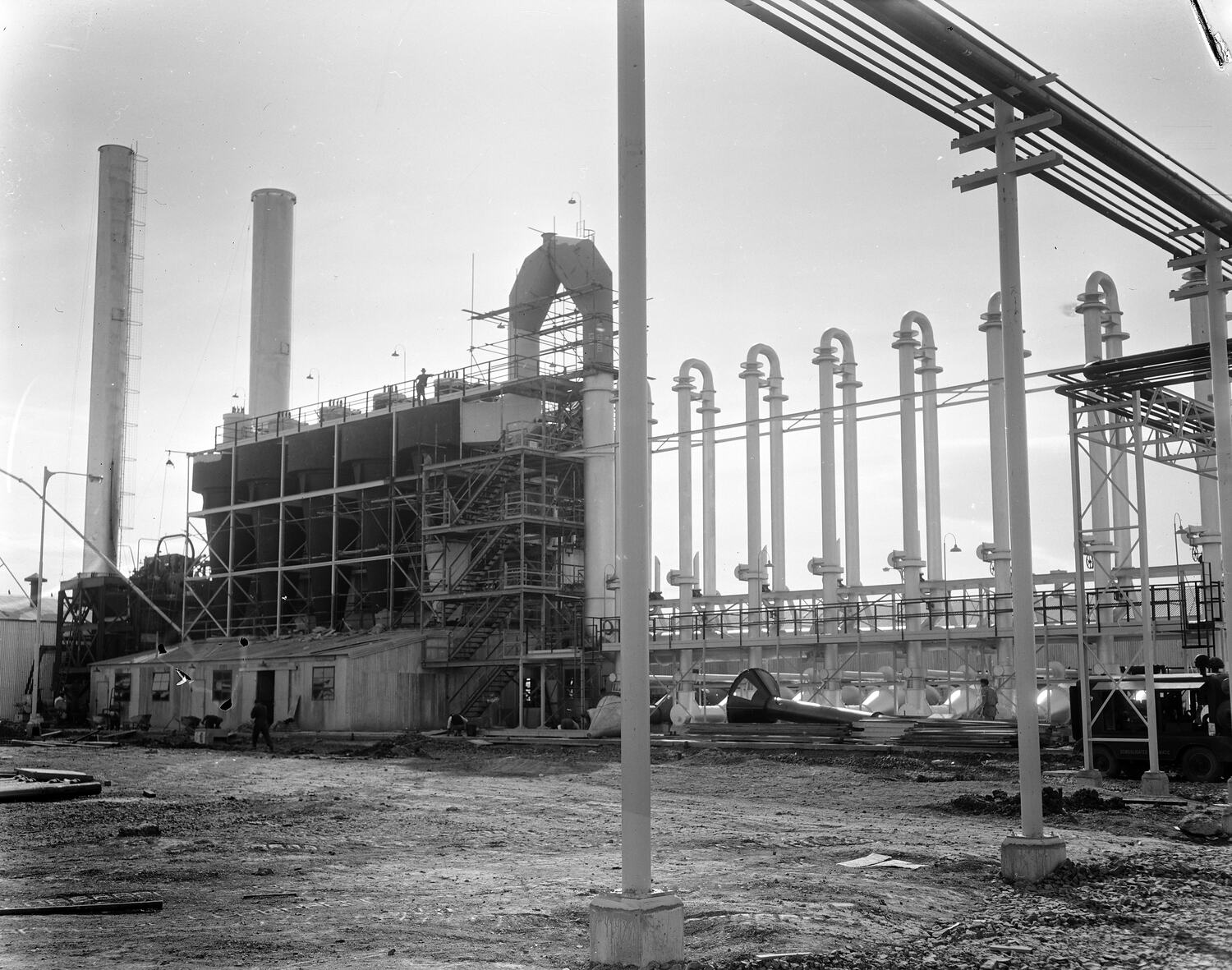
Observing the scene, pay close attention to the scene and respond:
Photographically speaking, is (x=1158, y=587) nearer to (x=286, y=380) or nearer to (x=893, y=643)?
(x=893, y=643)

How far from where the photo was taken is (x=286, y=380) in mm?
56750

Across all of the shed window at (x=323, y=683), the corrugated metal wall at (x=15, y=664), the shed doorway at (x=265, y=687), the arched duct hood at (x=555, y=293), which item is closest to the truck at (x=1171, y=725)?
the arched duct hood at (x=555, y=293)

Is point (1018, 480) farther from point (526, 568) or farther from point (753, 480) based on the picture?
point (526, 568)

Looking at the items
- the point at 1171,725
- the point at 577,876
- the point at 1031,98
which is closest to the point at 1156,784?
the point at 1171,725

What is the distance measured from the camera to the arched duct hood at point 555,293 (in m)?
44.1

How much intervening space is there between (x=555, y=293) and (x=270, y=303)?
1581cm

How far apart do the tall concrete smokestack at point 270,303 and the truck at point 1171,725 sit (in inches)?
1654

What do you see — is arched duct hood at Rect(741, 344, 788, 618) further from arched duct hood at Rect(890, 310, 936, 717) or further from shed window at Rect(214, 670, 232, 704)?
shed window at Rect(214, 670, 232, 704)

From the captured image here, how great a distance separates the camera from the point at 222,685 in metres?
45.7

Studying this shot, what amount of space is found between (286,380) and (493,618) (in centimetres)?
1860

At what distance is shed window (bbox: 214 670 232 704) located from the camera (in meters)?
45.4

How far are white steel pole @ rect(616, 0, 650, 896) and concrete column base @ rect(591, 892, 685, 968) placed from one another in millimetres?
111

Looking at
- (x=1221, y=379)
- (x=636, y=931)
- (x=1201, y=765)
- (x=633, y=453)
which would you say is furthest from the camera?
(x=1201, y=765)

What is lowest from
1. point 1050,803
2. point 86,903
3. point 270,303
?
point 1050,803
